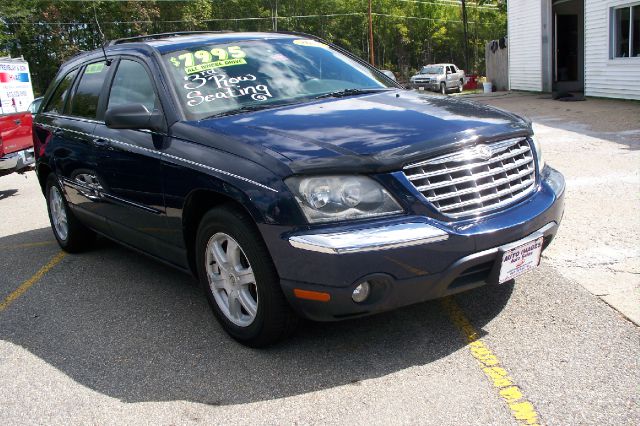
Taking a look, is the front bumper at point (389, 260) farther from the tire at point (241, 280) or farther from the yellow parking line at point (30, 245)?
the yellow parking line at point (30, 245)

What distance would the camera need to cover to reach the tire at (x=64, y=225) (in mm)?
6016

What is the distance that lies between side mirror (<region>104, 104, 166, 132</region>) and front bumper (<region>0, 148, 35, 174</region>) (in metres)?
6.64

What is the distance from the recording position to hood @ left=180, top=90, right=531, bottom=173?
3.24m

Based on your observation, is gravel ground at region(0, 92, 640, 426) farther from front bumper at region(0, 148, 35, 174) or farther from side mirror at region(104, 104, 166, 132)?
front bumper at region(0, 148, 35, 174)

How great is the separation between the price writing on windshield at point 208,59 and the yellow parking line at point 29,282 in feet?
7.72

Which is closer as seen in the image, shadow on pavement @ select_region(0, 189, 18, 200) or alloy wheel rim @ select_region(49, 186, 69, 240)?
alloy wheel rim @ select_region(49, 186, 69, 240)

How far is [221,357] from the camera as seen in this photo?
3.72 meters

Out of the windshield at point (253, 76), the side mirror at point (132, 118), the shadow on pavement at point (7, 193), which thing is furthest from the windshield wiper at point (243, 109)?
the shadow on pavement at point (7, 193)

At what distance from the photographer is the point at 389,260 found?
3111 mm

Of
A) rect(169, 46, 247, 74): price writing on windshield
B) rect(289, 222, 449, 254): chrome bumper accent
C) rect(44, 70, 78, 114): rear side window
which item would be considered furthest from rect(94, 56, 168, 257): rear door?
rect(289, 222, 449, 254): chrome bumper accent

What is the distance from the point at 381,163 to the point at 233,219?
0.88 meters

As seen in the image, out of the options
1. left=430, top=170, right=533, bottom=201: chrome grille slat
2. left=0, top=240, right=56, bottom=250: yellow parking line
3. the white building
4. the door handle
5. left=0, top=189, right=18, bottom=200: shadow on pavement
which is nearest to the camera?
left=430, top=170, right=533, bottom=201: chrome grille slat

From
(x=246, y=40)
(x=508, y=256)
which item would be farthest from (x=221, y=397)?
(x=246, y=40)

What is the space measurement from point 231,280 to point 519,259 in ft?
5.37
